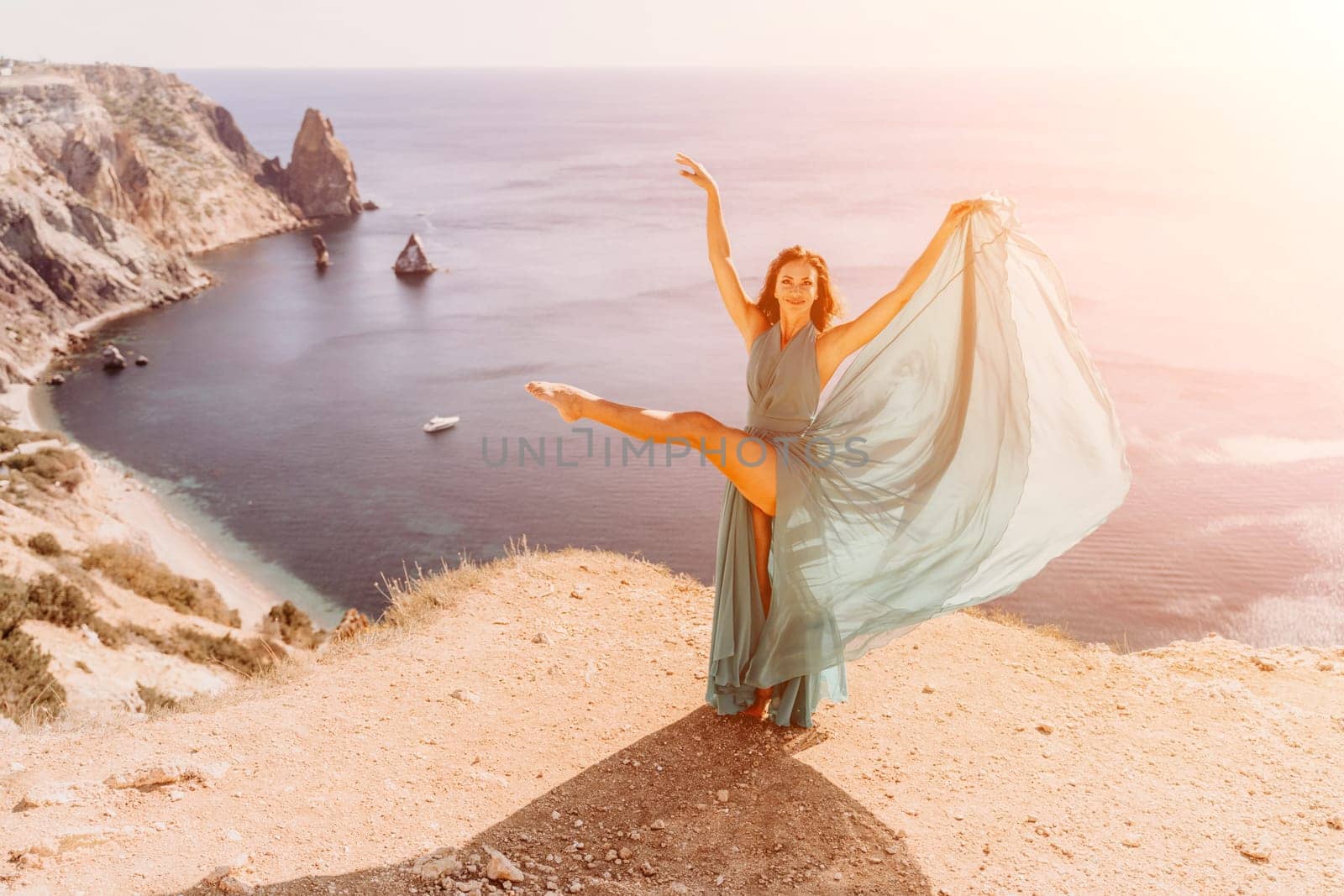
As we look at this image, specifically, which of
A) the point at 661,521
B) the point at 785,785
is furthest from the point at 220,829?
the point at 661,521

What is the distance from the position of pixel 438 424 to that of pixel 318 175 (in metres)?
52.6

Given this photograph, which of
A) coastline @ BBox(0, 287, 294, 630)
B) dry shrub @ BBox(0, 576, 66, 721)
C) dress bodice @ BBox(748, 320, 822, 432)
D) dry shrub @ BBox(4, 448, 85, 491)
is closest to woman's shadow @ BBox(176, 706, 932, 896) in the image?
dress bodice @ BBox(748, 320, 822, 432)

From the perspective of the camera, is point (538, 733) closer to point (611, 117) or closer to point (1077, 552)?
point (1077, 552)

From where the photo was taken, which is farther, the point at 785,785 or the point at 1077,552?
the point at 1077,552

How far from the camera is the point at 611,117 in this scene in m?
193

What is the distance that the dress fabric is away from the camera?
504cm

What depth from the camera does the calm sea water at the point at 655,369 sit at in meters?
28.5

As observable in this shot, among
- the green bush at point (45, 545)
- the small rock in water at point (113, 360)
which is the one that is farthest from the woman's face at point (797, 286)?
the small rock in water at point (113, 360)

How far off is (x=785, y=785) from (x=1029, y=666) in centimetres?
269

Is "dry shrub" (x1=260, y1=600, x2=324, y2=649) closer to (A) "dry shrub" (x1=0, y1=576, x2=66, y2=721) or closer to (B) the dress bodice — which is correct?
(A) "dry shrub" (x1=0, y1=576, x2=66, y2=721)

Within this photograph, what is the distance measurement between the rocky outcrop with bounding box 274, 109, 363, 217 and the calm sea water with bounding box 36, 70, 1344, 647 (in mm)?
2756

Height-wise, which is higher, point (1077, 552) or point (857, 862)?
point (857, 862)

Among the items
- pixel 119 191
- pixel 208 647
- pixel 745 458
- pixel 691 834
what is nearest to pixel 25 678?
pixel 208 647

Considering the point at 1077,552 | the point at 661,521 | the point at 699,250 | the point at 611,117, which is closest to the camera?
the point at 1077,552
